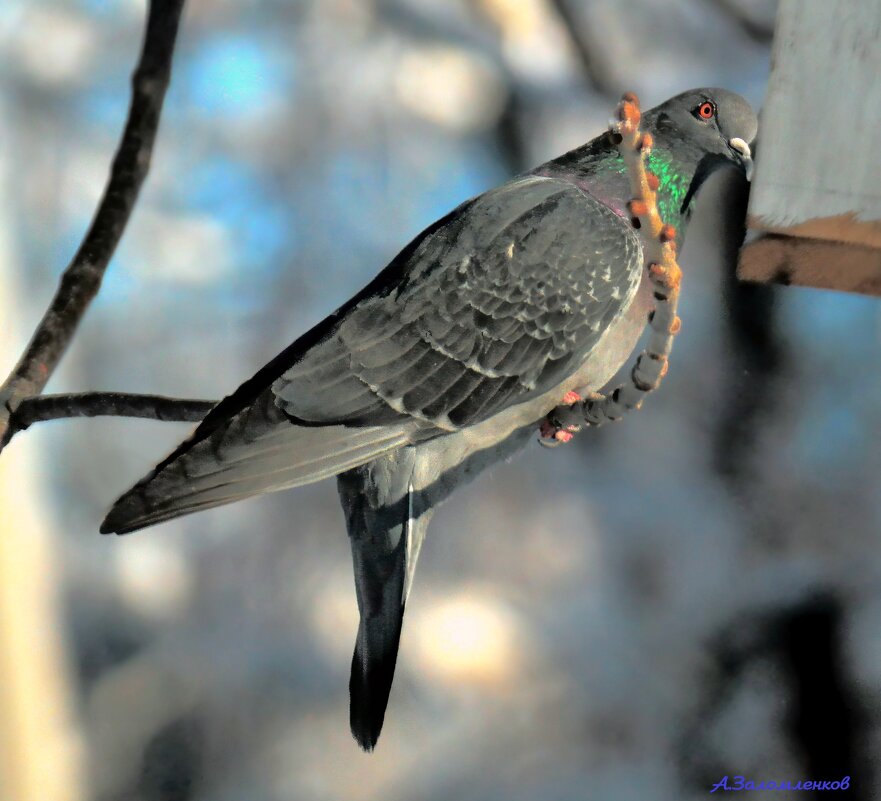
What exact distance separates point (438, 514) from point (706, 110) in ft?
2.26

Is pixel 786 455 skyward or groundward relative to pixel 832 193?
groundward

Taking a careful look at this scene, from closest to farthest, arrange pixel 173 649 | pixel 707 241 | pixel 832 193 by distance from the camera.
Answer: pixel 832 193 < pixel 173 649 < pixel 707 241

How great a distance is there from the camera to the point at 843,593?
1520 mm

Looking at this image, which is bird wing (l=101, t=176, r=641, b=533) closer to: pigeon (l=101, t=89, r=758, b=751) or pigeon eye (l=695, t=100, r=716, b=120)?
pigeon (l=101, t=89, r=758, b=751)

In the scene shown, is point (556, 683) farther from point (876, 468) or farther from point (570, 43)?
point (570, 43)

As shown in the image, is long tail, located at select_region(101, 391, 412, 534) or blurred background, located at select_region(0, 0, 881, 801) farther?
blurred background, located at select_region(0, 0, 881, 801)

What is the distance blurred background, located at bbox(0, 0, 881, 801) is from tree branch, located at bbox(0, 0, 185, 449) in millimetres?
28

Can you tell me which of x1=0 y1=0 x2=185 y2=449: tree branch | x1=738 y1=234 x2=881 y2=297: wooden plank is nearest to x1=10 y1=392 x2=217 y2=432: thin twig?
x1=0 y1=0 x2=185 y2=449: tree branch

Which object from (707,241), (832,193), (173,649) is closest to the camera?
(832,193)

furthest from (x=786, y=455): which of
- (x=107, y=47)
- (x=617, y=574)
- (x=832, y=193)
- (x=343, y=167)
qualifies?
(x=107, y=47)

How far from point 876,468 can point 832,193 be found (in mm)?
719

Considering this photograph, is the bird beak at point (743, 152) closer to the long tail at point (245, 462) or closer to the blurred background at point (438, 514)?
the blurred background at point (438, 514)

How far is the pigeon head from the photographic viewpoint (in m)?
1.29

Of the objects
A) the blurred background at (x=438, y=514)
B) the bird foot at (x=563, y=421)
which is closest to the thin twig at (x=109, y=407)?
the blurred background at (x=438, y=514)
